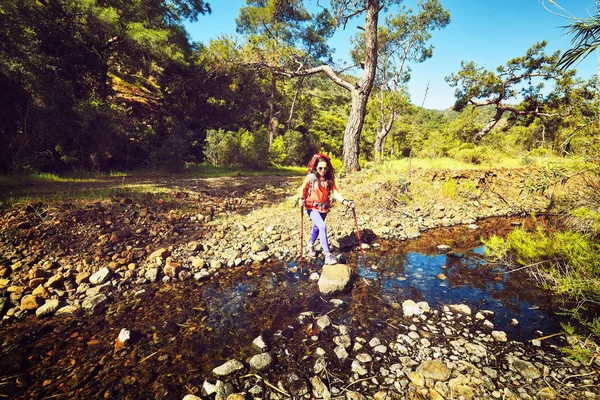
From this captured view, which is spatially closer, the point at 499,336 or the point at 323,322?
the point at 499,336

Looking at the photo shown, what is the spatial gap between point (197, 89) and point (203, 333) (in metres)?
19.3

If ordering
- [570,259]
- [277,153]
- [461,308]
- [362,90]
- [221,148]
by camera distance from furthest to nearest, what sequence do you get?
[277,153] < [221,148] < [362,90] < [570,259] < [461,308]

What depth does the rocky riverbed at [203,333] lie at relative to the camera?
2592mm

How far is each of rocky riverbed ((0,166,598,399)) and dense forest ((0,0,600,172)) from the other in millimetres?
2918

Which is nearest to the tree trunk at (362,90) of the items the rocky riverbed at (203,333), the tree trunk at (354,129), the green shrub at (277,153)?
the tree trunk at (354,129)

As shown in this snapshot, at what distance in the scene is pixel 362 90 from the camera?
1116 cm

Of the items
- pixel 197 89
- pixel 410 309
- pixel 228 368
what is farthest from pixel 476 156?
pixel 197 89

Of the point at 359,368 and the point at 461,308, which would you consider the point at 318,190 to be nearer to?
the point at 461,308

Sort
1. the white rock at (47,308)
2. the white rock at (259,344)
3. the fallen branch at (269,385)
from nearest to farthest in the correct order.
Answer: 1. the fallen branch at (269,385)
2. the white rock at (259,344)
3. the white rock at (47,308)

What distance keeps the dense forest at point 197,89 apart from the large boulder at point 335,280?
353cm

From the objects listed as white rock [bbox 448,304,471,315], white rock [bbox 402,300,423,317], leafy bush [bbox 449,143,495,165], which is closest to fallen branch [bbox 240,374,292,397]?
white rock [bbox 402,300,423,317]

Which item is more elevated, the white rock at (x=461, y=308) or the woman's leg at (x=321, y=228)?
the woman's leg at (x=321, y=228)

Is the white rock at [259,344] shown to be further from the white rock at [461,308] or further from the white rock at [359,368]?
the white rock at [461,308]

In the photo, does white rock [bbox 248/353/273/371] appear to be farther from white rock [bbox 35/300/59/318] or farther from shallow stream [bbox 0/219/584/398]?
white rock [bbox 35/300/59/318]
